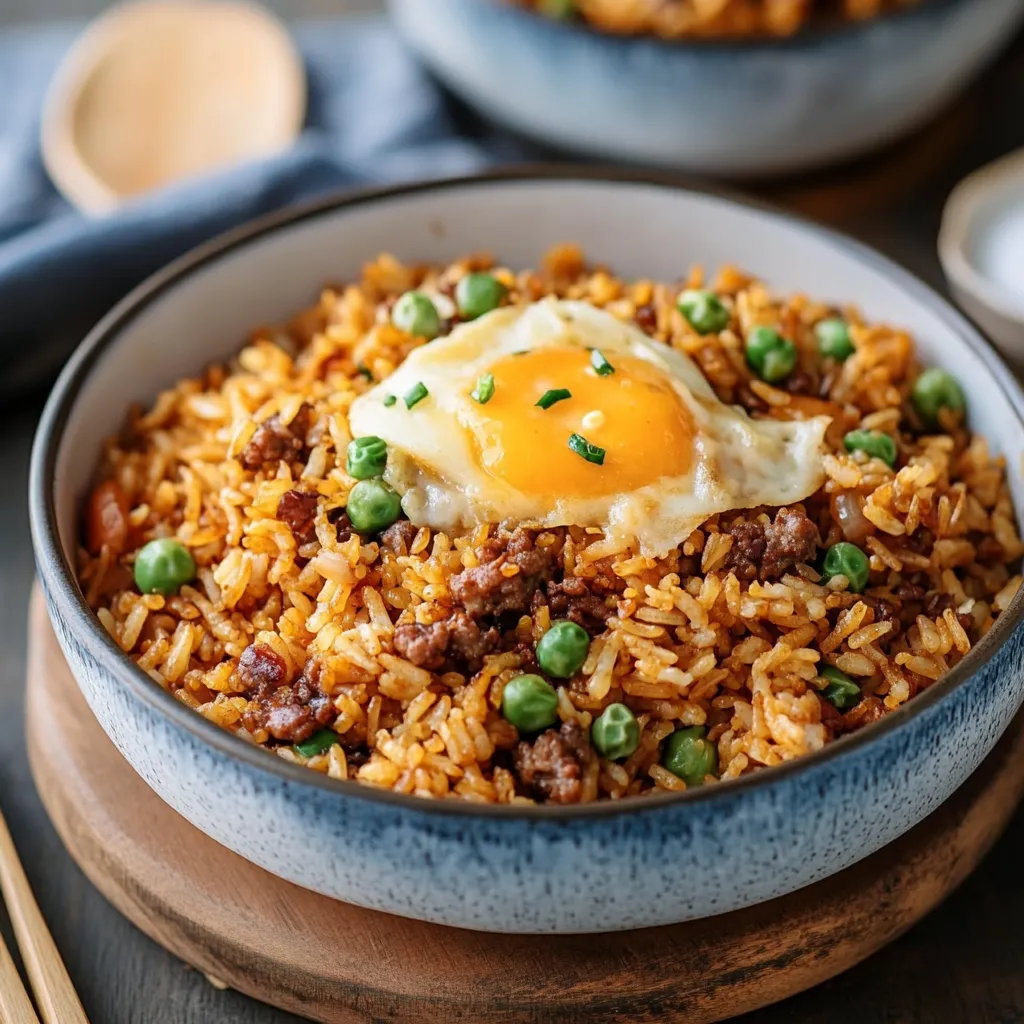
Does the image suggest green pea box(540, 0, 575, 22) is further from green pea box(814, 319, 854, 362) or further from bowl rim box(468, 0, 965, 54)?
green pea box(814, 319, 854, 362)

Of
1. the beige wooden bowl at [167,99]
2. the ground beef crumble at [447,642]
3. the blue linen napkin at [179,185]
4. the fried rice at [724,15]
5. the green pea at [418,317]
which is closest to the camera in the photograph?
the ground beef crumble at [447,642]

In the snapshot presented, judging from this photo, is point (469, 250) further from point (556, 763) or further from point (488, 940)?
point (488, 940)

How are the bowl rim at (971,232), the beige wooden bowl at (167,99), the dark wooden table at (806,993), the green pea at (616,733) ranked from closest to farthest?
the green pea at (616,733)
the dark wooden table at (806,993)
the bowl rim at (971,232)
the beige wooden bowl at (167,99)

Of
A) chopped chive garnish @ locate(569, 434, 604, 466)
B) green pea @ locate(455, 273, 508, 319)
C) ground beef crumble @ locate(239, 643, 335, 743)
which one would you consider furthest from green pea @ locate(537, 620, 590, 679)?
green pea @ locate(455, 273, 508, 319)

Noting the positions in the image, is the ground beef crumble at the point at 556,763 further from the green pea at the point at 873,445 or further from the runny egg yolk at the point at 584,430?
the green pea at the point at 873,445

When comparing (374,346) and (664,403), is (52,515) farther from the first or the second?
(664,403)

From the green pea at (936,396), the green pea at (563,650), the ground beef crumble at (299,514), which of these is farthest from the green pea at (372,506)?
the green pea at (936,396)

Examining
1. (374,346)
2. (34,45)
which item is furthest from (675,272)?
(34,45)
